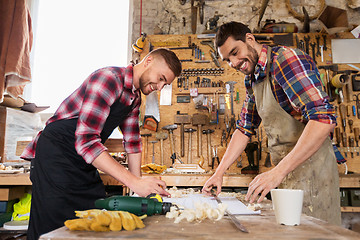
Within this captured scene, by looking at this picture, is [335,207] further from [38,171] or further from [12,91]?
[12,91]

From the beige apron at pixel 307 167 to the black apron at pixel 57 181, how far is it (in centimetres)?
120

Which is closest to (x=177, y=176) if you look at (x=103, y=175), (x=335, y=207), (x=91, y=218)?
(x=103, y=175)

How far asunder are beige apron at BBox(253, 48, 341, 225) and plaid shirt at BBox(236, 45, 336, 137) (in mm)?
42

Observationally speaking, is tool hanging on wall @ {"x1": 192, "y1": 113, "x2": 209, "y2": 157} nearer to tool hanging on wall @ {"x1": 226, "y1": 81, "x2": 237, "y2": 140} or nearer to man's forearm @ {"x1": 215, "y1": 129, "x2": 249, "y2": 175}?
tool hanging on wall @ {"x1": 226, "y1": 81, "x2": 237, "y2": 140}

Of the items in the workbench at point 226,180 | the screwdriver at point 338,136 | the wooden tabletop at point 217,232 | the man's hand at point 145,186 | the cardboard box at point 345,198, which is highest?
the screwdriver at point 338,136

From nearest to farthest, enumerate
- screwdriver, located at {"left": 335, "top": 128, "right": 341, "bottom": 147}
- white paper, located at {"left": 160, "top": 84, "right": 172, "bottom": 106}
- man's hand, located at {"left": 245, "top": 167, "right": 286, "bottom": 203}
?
man's hand, located at {"left": 245, "top": 167, "right": 286, "bottom": 203}, screwdriver, located at {"left": 335, "top": 128, "right": 341, "bottom": 147}, white paper, located at {"left": 160, "top": 84, "right": 172, "bottom": 106}

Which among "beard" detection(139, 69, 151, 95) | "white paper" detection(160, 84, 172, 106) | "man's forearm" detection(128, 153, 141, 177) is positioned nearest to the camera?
"beard" detection(139, 69, 151, 95)

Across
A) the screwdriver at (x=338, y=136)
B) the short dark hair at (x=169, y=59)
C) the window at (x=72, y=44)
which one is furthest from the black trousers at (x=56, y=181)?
the screwdriver at (x=338, y=136)

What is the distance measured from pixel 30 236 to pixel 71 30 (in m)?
3.89

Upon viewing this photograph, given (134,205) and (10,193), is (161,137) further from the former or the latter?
(134,205)

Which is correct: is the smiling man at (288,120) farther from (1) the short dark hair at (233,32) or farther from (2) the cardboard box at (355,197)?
(2) the cardboard box at (355,197)

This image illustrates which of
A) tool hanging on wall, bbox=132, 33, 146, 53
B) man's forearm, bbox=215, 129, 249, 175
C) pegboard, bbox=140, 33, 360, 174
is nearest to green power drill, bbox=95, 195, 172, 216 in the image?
man's forearm, bbox=215, 129, 249, 175

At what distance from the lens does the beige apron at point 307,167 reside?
60.9 inches

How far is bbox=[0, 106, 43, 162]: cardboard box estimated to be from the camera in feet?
10.1
